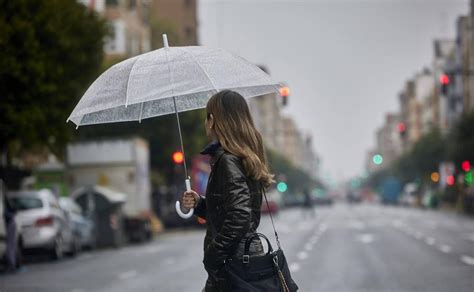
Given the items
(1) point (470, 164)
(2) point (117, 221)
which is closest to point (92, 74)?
(2) point (117, 221)

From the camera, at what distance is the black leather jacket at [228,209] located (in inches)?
228

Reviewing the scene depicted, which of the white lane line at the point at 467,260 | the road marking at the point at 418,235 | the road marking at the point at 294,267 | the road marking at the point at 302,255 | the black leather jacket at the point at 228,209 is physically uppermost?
the black leather jacket at the point at 228,209

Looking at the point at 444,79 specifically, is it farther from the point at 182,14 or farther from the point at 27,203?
the point at 182,14

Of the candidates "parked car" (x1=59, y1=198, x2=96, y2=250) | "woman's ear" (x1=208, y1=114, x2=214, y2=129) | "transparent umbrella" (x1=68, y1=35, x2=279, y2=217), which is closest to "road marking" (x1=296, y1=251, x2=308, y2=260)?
"parked car" (x1=59, y1=198, x2=96, y2=250)

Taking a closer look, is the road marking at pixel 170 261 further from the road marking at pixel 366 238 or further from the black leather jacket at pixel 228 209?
the black leather jacket at pixel 228 209

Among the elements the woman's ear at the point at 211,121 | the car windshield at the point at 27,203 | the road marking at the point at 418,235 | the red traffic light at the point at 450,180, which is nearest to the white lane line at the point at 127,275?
the car windshield at the point at 27,203

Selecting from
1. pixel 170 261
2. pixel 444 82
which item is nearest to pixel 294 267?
pixel 170 261

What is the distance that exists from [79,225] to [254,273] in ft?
87.7

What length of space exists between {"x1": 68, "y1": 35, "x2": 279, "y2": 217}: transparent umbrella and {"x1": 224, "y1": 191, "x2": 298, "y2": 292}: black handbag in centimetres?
105

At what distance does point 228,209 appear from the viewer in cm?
579

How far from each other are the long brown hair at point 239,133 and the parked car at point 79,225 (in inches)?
973

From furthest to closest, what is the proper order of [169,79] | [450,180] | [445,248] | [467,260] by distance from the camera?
[450,180]
[445,248]
[467,260]
[169,79]

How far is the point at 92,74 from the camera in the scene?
35.2 meters

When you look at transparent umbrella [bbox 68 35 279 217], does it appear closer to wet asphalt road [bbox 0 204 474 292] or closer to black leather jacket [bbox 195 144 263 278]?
black leather jacket [bbox 195 144 263 278]
